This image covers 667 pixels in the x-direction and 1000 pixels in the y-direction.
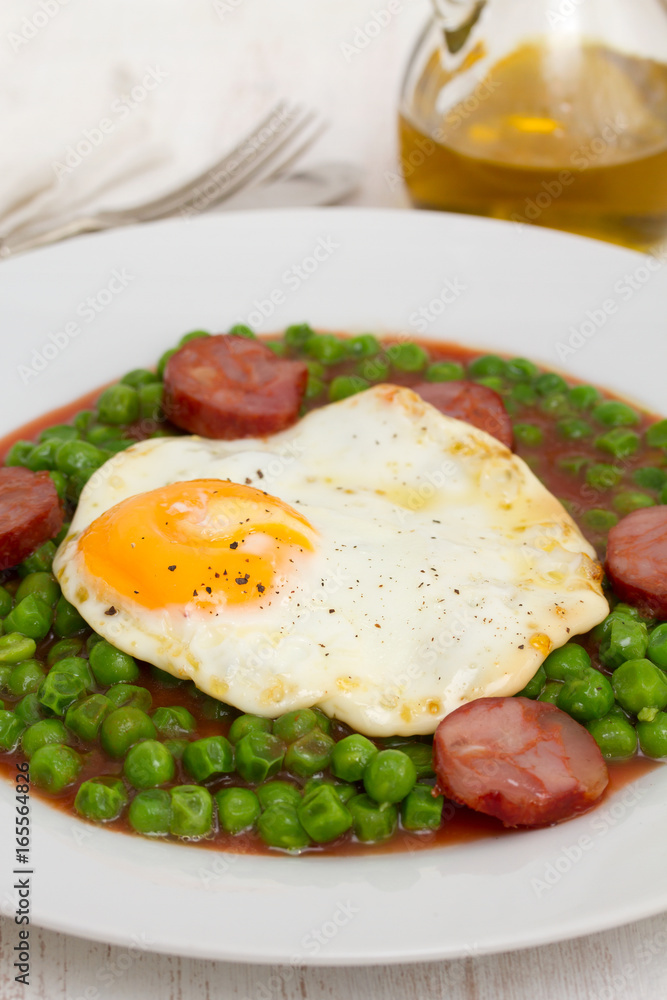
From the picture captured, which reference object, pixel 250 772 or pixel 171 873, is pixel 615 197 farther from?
pixel 171 873

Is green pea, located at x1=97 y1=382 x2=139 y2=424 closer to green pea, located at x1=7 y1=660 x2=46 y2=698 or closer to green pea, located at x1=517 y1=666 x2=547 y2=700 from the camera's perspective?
green pea, located at x1=7 y1=660 x2=46 y2=698

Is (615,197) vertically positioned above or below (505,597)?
above

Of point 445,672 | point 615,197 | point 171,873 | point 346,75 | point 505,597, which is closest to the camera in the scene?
point 171,873

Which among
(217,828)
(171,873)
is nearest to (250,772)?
(217,828)

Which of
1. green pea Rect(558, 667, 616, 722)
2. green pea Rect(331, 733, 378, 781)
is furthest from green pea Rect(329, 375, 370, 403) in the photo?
green pea Rect(331, 733, 378, 781)

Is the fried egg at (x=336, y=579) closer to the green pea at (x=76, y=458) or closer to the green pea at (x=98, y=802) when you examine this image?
the green pea at (x=76, y=458)

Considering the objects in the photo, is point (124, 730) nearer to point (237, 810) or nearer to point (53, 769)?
point (53, 769)
